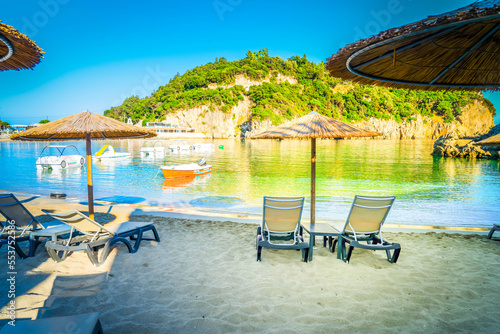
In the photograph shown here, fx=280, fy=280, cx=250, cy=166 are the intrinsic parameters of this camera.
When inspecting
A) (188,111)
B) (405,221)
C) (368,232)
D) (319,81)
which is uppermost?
(319,81)

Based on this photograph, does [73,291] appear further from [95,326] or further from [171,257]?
[95,326]

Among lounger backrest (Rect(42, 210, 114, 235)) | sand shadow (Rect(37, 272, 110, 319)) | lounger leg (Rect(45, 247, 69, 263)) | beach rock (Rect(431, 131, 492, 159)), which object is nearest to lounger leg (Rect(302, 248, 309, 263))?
sand shadow (Rect(37, 272, 110, 319))

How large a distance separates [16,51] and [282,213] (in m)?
3.59

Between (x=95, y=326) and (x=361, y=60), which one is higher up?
(x=361, y=60)

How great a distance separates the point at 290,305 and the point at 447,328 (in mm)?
1374

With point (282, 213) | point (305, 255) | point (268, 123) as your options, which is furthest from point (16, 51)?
point (268, 123)

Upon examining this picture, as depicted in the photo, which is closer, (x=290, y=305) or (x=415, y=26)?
(x=415, y=26)

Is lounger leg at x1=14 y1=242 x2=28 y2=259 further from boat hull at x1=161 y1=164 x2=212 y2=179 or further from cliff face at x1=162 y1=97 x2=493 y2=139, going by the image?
cliff face at x1=162 y1=97 x2=493 y2=139

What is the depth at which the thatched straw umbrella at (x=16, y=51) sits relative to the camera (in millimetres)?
2504

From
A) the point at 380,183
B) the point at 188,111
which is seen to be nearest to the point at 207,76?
the point at 188,111

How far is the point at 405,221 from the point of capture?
752 centimetres

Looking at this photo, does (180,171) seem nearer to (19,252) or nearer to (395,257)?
(19,252)

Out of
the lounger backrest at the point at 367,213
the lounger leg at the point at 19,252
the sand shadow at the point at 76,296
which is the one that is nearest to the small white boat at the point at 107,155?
the lounger leg at the point at 19,252

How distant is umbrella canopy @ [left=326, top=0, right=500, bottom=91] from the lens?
217 centimetres
